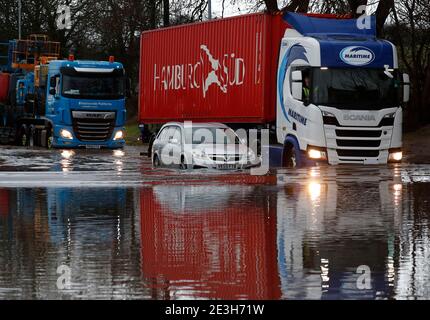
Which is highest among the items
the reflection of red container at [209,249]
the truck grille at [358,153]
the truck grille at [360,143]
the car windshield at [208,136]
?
the car windshield at [208,136]

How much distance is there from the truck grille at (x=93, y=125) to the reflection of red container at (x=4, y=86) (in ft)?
29.4

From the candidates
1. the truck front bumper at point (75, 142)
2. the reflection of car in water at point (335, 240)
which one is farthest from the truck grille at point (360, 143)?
the truck front bumper at point (75, 142)

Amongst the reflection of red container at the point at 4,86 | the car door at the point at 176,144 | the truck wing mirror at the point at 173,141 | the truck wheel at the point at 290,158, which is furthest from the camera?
the reflection of red container at the point at 4,86

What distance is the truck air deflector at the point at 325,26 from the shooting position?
27.5 metres

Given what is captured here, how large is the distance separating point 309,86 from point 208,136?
8.88 feet

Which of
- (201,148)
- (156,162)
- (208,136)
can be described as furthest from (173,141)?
(201,148)

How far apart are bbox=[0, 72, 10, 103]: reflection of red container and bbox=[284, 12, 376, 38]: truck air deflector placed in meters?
24.3

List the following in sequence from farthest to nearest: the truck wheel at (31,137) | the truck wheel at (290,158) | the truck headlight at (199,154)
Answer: the truck wheel at (31,137)
the truck wheel at (290,158)
the truck headlight at (199,154)

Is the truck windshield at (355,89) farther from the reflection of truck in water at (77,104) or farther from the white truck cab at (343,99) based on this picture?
the reflection of truck in water at (77,104)

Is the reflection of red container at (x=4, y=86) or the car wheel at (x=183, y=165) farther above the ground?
the reflection of red container at (x=4, y=86)

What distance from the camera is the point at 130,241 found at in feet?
40.8

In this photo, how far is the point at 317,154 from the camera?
86.4 feet

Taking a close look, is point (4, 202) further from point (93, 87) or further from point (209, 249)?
point (93, 87)

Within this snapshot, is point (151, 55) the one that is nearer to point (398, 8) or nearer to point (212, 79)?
point (212, 79)
